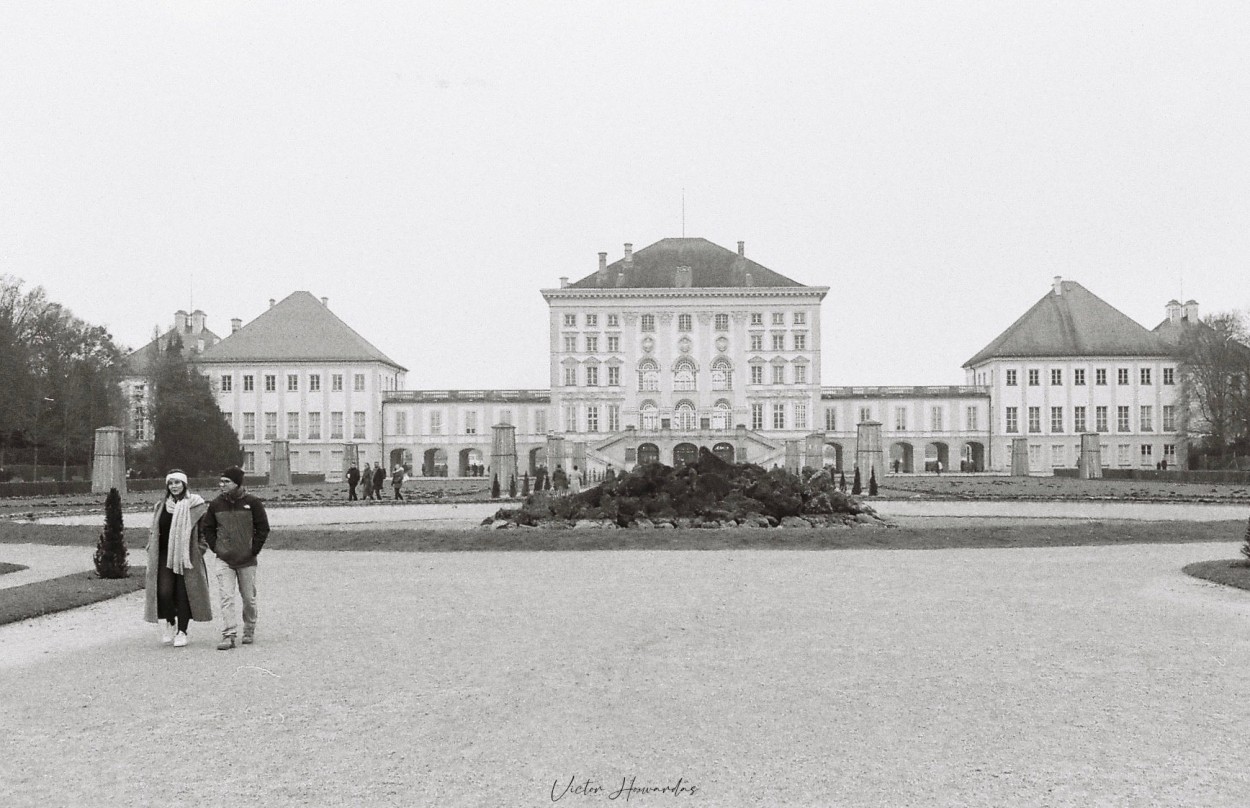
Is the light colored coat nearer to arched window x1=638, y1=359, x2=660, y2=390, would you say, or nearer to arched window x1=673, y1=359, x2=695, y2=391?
arched window x1=638, y1=359, x2=660, y2=390

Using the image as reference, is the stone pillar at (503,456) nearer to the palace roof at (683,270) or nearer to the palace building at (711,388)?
the palace building at (711,388)

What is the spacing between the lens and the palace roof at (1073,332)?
72.0 metres

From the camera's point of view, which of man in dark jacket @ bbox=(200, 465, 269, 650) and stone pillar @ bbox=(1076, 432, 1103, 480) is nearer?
man in dark jacket @ bbox=(200, 465, 269, 650)

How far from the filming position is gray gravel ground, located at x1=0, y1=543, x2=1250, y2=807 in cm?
498

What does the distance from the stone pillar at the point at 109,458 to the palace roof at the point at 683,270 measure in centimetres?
3995

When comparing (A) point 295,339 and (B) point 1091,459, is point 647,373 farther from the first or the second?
(B) point 1091,459

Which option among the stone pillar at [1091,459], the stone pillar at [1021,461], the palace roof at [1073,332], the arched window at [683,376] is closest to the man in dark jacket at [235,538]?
the stone pillar at [1091,459]

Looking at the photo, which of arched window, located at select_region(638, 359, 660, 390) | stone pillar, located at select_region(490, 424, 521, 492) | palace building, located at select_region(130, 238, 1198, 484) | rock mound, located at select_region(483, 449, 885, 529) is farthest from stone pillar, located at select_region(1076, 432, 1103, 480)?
rock mound, located at select_region(483, 449, 885, 529)

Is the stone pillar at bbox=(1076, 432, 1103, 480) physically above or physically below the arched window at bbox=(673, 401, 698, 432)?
below

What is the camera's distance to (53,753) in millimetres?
5484

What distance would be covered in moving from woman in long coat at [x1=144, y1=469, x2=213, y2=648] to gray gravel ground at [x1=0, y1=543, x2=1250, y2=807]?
1.07 ft

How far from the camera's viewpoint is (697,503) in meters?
19.7

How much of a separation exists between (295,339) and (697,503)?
61.3 metres

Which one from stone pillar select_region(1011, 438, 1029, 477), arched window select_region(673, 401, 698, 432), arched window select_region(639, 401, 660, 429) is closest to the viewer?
stone pillar select_region(1011, 438, 1029, 477)
